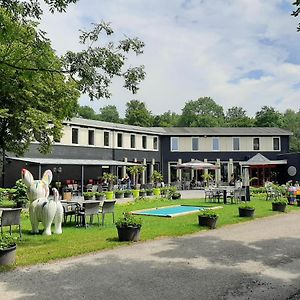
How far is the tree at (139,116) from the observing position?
6981 centimetres

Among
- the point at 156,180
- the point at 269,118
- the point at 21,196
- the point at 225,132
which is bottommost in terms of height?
the point at 21,196

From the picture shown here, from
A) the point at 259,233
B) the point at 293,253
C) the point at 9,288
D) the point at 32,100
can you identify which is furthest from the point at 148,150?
the point at 9,288

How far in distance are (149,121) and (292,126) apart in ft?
119

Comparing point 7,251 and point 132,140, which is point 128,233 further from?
point 132,140

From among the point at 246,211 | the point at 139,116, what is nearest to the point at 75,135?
the point at 246,211

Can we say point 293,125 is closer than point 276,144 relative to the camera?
No

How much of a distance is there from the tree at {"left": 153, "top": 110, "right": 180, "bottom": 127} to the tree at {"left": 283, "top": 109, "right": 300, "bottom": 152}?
22804 millimetres

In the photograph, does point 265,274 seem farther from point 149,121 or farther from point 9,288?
point 149,121

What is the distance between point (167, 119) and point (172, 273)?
7542cm

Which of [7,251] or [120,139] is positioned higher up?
[120,139]

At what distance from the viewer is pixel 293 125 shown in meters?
89.4

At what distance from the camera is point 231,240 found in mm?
10539

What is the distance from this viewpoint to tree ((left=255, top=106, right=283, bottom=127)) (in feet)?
235

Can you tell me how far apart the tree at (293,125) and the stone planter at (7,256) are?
8051 centimetres
